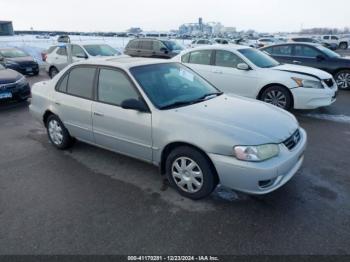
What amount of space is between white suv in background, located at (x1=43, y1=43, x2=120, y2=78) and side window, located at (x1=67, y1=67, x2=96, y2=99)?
7538 mm

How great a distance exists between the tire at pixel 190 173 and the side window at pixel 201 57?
483 cm

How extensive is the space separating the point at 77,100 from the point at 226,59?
433 cm

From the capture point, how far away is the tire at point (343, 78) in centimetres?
941

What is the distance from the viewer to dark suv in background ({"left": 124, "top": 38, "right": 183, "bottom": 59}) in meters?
14.7

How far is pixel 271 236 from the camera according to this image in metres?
2.79

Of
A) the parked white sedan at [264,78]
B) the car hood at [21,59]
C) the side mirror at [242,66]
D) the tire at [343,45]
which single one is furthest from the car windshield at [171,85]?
the tire at [343,45]

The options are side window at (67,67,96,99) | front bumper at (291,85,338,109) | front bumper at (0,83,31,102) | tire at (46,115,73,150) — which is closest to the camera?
side window at (67,67,96,99)

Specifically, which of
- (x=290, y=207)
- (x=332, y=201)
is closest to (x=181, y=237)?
(x=290, y=207)

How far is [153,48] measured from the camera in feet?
49.5

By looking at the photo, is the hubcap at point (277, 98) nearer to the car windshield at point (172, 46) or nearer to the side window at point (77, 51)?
the side window at point (77, 51)

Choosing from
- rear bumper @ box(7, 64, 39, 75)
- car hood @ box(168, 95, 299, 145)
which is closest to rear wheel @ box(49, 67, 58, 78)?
rear bumper @ box(7, 64, 39, 75)

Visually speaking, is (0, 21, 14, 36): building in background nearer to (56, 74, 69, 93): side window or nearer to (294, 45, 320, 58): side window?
(294, 45, 320, 58): side window

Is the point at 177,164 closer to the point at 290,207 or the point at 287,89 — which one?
the point at 290,207

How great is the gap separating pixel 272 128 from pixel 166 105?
4.23ft
